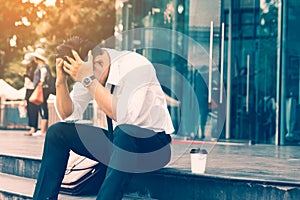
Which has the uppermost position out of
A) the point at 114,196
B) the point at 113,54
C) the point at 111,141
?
the point at 113,54

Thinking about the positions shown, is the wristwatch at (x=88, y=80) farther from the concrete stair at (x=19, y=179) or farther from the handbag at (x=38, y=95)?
the handbag at (x=38, y=95)

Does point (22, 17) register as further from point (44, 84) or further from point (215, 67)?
point (215, 67)

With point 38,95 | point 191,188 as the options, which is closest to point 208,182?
point 191,188

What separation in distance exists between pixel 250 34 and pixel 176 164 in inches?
200

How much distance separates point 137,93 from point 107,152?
65 centimetres

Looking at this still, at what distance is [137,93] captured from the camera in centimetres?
380

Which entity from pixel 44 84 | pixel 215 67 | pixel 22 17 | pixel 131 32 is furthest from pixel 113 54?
pixel 22 17

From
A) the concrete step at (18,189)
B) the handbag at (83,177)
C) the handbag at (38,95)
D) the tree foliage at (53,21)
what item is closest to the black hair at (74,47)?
the handbag at (83,177)

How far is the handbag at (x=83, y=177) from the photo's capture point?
4.56 metres

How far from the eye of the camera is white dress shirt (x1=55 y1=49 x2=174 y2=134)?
3.80 m

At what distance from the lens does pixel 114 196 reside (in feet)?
12.0

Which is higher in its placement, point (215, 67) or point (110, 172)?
point (215, 67)

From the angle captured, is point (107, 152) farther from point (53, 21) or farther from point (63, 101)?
point (53, 21)

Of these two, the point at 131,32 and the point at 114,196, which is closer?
the point at 114,196
